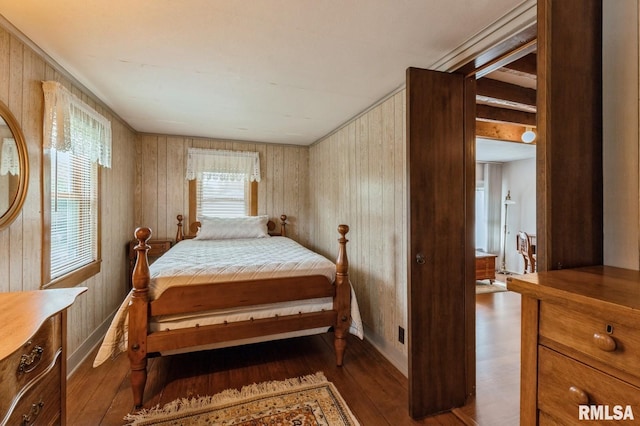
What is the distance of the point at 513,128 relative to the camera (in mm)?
4090

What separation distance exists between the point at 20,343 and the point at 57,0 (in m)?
1.53

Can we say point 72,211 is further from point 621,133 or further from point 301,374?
point 621,133

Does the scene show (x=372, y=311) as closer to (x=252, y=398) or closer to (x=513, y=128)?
(x=252, y=398)

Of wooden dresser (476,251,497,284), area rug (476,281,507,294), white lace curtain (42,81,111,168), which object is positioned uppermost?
white lace curtain (42,81,111,168)

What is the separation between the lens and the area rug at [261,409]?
1690mm

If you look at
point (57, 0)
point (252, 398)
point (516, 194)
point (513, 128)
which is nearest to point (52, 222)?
point (57, 0)

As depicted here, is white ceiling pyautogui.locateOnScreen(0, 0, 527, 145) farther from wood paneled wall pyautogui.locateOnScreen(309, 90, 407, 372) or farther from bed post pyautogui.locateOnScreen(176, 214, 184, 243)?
bed post pyautogui.locateOnScreen(176, 214, 184, 243)

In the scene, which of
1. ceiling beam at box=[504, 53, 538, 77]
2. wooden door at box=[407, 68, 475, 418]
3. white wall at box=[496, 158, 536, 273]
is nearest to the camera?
wooden door at box=[407, 68, 475, 418]

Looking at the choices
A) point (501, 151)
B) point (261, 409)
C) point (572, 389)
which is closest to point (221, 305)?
point (261, 409)

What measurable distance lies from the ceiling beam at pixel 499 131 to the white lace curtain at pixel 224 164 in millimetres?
3130

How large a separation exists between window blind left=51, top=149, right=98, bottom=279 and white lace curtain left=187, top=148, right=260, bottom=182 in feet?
4.80

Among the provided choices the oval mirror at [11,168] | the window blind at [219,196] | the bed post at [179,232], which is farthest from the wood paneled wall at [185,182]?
the oval mirror at [11,168]

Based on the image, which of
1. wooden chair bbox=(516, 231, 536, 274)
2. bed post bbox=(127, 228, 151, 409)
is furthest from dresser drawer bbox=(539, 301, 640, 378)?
wooden chair bbox=(516, 231, 536, 274)

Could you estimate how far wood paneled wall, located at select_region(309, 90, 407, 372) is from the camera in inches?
90.8
